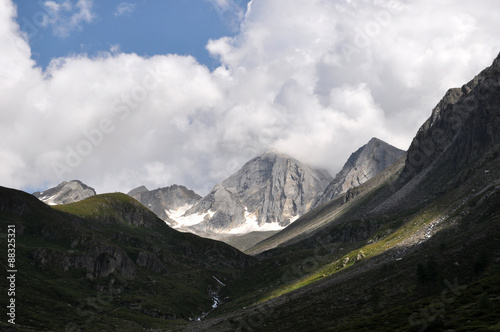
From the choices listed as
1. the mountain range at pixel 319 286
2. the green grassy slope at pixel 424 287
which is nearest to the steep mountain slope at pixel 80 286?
the mountain range at pixel 319 286

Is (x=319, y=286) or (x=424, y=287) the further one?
(x=319, y=286)

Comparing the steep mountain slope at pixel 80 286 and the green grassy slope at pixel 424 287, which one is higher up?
the steep mountain slope at pixel 80 286

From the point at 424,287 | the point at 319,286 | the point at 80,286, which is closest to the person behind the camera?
the point at 424,287

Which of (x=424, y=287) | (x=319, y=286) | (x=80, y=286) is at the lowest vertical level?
(x=424, y=287)

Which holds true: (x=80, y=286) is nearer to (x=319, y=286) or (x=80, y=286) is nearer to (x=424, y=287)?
(x=319, y=286)

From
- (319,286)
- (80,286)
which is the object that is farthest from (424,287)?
(80,286)

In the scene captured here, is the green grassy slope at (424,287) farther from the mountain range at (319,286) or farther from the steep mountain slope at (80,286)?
the steep mountain slope at (80,286)

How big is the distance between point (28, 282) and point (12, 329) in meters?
52.3

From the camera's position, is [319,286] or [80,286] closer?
[319,286]

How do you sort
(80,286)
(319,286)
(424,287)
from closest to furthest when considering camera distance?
(424,287)
(319,286)
(80,286)

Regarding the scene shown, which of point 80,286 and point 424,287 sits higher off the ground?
point 80,286

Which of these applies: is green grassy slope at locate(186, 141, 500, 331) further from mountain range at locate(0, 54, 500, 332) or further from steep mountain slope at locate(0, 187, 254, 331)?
steep mountain slope at locate(0, 187, 254, 331)

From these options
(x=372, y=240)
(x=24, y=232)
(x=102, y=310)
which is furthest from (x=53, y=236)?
(x=372, y=240)

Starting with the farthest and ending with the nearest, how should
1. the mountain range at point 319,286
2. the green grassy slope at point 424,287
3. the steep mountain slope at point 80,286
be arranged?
the steep mountain slope at point 80,286 → the mountain range at point 319,286 → the green grassy slope at point 424,287
